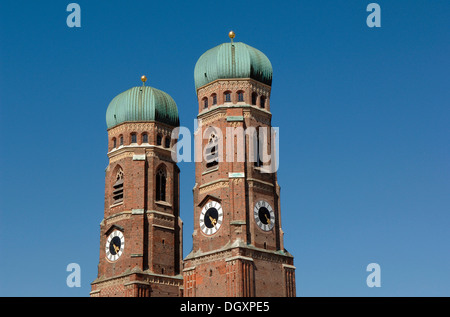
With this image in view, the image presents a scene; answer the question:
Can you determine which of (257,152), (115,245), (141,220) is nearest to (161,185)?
(141,220)

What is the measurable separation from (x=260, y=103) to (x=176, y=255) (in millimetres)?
17705

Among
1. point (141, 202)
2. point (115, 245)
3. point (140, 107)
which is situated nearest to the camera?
point (115, 245)

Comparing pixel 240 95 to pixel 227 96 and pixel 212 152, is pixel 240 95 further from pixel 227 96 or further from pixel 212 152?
pixel 212 152

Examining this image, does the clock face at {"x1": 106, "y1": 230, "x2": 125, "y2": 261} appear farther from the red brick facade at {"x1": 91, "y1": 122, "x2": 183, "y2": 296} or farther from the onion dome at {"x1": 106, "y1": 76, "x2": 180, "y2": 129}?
the onion dome at {"x1": 106, "y1": 76, "x2": 180, "y2": 129}

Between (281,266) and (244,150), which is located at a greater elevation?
(244,150)

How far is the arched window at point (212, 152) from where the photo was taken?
8006 centimetres

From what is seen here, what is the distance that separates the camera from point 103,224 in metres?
88.1

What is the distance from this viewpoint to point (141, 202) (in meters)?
86.5

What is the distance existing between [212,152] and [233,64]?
8.46m

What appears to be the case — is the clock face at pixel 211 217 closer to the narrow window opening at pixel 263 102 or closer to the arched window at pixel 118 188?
the narrow window opening at pixel 263 102
